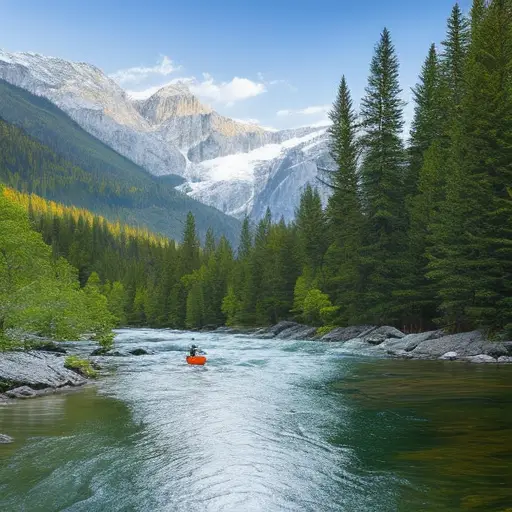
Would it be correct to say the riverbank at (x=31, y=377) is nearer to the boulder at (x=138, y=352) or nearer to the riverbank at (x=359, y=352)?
the riverbank at (x=359, y=352)

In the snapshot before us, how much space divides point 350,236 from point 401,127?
42.8 feet

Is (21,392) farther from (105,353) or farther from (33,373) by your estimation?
(105,353)

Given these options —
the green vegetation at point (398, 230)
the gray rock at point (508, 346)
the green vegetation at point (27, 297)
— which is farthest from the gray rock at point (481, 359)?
the green vegetation at point (27, 297)

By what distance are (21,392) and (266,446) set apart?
44.5 ft

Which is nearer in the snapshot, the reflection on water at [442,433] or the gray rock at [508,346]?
the reflection on water at [442,433]

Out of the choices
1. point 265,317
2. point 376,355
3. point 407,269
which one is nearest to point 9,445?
point 376,355

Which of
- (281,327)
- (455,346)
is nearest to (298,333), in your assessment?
(281,327)

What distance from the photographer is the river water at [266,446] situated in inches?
390

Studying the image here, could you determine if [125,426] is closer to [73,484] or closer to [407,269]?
[73,484]

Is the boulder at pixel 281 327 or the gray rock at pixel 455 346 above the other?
the gray rock at pixel 455 346

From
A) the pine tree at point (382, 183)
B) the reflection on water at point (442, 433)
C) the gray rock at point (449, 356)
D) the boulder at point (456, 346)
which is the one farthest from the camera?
the pine tree at point (382, 183)

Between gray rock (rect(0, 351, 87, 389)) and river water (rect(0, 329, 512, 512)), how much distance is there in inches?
65.9

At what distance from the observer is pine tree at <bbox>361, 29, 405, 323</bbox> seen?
51969 mm

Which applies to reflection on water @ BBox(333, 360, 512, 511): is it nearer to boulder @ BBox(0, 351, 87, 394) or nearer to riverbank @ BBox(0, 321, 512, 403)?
riverbank @ BBox(0, 321, 512, 403)
